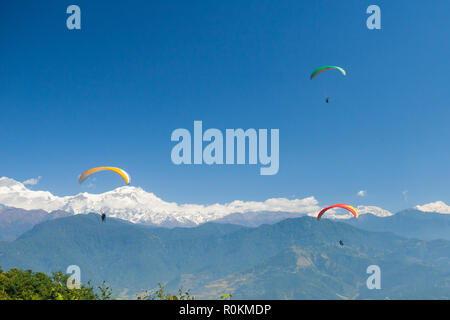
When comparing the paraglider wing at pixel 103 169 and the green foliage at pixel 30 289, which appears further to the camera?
the green foliage at pixel 30 289

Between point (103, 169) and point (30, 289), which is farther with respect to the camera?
point (30, 289)

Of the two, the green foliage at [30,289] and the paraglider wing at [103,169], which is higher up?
the paraglider wing at [103,169]

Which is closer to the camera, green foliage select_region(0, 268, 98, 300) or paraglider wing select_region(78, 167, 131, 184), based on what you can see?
paraglider wing select_region(78, 167, 131, 184)

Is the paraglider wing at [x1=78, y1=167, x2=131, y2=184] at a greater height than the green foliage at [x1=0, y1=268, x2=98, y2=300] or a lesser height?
greater

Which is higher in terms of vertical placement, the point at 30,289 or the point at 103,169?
the point at 103,169
